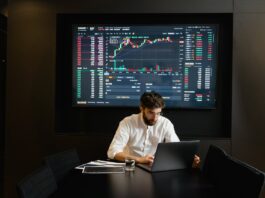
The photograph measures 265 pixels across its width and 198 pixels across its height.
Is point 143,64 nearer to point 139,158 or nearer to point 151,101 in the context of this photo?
point 151,101

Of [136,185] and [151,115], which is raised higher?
[151,115]

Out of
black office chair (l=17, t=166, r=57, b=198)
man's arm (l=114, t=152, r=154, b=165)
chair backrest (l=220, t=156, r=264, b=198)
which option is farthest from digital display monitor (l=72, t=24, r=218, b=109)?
black office chair (l=17, t=166, r=57, b=198)

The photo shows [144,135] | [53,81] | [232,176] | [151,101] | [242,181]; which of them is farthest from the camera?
[53,81]

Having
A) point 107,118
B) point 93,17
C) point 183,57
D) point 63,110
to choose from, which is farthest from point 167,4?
point 63,110

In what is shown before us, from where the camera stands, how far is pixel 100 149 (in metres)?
A: 3.59

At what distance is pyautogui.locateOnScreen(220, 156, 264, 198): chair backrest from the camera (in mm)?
1634

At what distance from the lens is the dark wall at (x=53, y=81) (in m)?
3.50

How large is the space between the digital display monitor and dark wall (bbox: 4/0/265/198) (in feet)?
0.74

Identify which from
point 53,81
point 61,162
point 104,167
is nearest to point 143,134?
point 104,167

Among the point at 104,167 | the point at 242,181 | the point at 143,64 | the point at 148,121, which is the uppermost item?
the point at 143,64

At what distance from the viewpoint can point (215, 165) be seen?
93.7 inches

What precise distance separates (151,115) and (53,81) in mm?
1240

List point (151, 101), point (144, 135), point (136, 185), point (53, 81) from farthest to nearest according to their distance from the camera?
point (53, 81), point (144, 135), point (151, 101), point (136, 185)

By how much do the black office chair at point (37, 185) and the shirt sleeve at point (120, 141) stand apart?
36.3 inches
